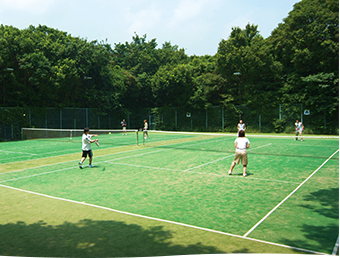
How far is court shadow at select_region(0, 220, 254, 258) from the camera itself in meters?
5.09

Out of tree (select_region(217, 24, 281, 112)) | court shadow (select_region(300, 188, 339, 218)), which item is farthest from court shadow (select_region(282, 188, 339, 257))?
tree (select_region(217, 24, 281, 112))

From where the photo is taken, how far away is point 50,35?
132ft

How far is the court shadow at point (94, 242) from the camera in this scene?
5094 mm

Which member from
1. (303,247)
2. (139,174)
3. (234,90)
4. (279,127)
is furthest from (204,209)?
(234,90)

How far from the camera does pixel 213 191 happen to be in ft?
29.8

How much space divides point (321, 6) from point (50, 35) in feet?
109

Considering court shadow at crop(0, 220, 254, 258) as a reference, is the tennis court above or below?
above

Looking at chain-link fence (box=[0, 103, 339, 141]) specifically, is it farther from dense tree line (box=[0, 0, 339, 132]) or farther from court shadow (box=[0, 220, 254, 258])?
court shadow (box=[0, 220, 254, 258])

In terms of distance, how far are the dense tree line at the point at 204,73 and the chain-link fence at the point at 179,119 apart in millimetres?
807

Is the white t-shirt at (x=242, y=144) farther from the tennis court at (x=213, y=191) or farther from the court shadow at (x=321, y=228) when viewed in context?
the court shadow at (x=321, y=228)

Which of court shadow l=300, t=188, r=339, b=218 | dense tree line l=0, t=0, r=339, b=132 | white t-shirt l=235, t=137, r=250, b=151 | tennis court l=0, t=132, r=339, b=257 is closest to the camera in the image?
tennis court l=0, t=132, r=339, b=257

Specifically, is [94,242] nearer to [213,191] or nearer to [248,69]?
[213,191]

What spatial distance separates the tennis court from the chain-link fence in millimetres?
18580

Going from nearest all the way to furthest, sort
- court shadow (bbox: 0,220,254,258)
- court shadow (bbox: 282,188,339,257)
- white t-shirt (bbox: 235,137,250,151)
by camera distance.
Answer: court shadow (bbox: 0,220,254,258), court shadow (bbox: 282,188,339,257), white t-shirt (bbox: 235,137,250,151)
